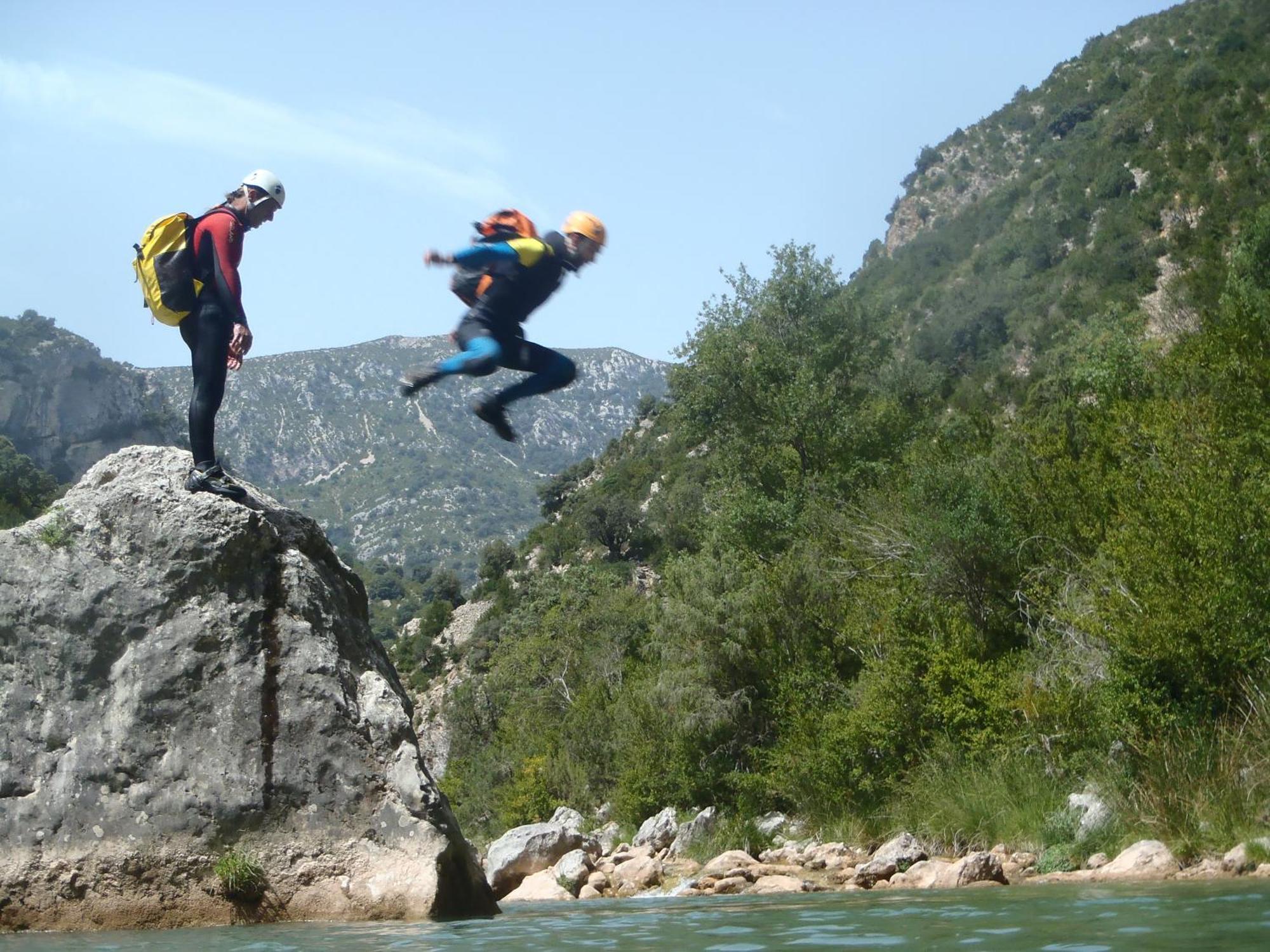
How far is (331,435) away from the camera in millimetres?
166250

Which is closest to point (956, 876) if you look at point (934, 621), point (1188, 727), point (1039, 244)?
point (1188, 727)

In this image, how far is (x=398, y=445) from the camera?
166 metres

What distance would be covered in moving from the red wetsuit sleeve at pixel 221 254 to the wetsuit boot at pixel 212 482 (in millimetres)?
1132

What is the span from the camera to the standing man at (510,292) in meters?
7.89

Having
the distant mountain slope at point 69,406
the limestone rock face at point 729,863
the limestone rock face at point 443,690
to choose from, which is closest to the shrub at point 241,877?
the limestone rock face at point 729,863

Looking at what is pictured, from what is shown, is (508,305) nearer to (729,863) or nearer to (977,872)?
(977,872)

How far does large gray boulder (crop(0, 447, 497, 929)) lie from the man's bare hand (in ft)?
3.93

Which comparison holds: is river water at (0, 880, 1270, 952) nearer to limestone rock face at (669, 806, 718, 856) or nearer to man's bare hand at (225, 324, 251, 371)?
man's bare hand at (225, 324, 251, 371)

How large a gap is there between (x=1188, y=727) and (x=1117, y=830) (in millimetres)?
2046

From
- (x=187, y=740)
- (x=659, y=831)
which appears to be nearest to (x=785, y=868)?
(x=659, y=831)

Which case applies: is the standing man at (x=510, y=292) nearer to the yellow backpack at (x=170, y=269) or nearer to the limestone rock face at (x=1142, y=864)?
the yellow backpack at (x=170, y=269)

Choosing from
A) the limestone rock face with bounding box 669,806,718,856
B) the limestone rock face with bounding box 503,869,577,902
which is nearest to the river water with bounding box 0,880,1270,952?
the limestone rock face with bounding box 503,869,577,902

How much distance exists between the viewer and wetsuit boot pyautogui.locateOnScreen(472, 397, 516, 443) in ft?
27.2

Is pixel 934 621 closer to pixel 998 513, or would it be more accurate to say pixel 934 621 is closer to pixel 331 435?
pixel 998 513
